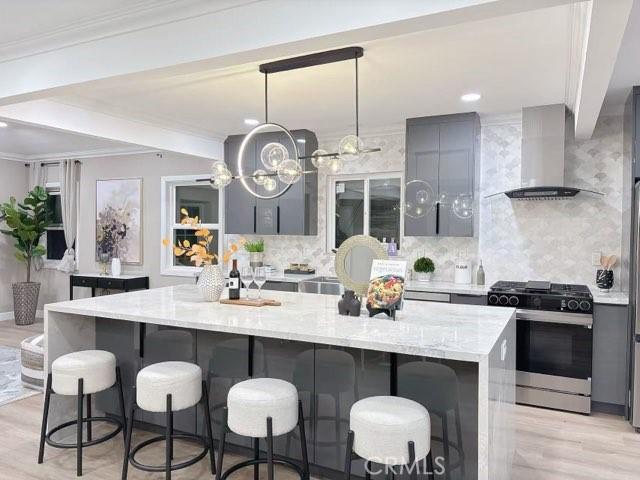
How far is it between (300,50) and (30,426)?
3.28 meters

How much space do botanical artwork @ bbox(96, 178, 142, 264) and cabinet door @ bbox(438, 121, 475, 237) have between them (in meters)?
4.35

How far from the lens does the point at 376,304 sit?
8.73ft

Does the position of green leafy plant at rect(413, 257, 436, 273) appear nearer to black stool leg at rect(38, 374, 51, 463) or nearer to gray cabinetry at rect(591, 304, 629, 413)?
gray cabinetry at rect(591, 304, 629, 413)

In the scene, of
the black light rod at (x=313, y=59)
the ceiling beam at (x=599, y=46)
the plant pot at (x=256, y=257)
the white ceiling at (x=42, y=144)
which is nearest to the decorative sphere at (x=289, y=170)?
the black light rod at (x=313, y=59)

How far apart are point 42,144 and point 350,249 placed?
5.62 m

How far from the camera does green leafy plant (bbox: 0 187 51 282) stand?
23.1 ft

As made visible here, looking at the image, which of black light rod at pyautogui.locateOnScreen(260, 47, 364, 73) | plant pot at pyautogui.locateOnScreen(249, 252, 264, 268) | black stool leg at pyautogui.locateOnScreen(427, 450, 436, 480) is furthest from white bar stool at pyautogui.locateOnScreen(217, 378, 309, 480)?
plant pot at pyautogui.locateOnScreen(249, 252, 264, 268)

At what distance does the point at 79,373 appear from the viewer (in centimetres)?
280

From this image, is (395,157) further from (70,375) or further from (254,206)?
(70,375)

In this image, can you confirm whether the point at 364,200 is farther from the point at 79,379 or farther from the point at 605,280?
the point at 79,379

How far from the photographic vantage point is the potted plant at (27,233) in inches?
277

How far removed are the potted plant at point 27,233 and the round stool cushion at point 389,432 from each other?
22.2 ft

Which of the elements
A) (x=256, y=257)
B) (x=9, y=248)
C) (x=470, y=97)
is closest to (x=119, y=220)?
(x=9, y=248)

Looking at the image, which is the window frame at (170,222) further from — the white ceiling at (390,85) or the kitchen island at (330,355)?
the kitchen island at (330,355)
